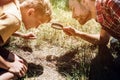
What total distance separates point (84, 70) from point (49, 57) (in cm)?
38

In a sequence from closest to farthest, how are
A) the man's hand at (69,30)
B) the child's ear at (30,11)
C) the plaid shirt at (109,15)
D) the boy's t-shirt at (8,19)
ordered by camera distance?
the boy's t-shirt at (8,19) < the plaid shirt at (109,15) < the child's ear at (30,11) < the man's hand at (69,30)

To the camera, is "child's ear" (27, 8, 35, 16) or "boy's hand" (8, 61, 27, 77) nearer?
"boy's hand" (8, 61, 27, 77)

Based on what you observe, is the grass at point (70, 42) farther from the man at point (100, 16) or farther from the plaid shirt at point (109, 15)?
the plaid shirt at point (109, 15)

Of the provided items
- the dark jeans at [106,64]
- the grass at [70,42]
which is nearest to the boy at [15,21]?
the grass at [70,42]

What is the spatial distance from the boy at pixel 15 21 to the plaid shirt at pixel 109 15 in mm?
435

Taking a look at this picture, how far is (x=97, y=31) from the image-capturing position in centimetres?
381

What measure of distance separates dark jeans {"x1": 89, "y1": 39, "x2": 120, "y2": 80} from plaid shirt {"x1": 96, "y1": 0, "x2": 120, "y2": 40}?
0.98ft

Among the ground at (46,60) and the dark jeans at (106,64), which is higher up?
the ground at (46,60)

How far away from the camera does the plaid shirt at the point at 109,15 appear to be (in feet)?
9.63

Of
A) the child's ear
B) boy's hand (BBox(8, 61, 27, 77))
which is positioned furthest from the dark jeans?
the child's ear

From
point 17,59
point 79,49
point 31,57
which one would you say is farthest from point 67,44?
point 17,59

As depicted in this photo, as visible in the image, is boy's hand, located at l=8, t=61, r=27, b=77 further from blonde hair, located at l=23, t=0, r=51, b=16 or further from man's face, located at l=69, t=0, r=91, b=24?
man's face, located at l=69, t=0, r=91, b=24

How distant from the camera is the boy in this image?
9.32 feet

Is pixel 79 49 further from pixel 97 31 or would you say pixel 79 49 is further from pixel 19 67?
pixel 19 67
